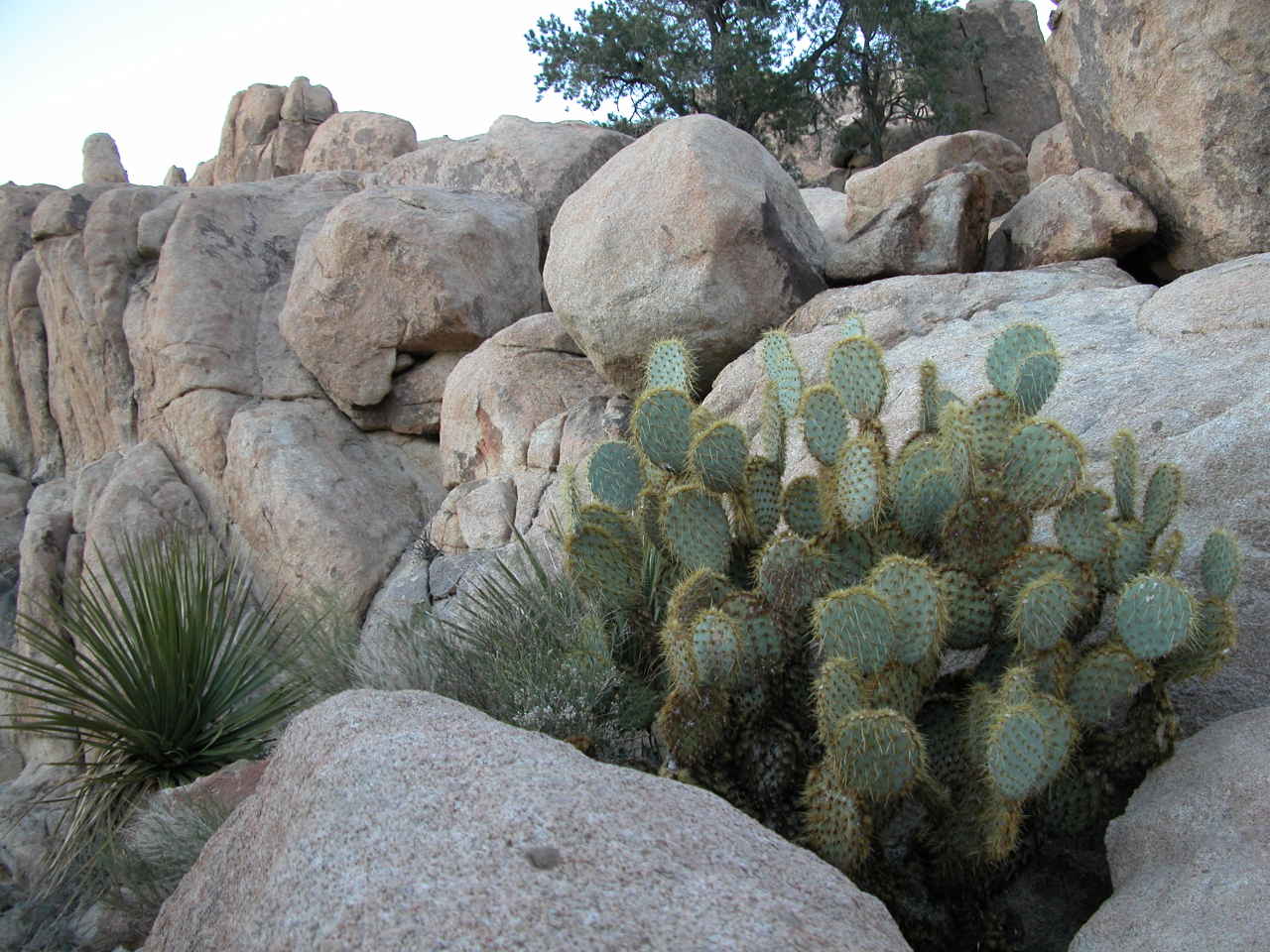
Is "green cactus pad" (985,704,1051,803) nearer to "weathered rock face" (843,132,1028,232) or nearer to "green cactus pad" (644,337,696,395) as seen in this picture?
"green cactus pad" (644,337,696,395)

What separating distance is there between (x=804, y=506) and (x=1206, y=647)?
1311mm

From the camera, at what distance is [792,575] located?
3.61 meters

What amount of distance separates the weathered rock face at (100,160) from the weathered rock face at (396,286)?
15875 millimetres

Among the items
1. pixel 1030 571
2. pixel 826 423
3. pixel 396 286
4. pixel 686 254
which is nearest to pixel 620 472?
pixel 826 423

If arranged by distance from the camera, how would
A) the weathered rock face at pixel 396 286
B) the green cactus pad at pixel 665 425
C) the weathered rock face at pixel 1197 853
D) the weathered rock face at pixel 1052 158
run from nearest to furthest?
the weathered rock face at pixel 1197 853 → the green cactus pad at pixel 665 425 → the weathered rock face at pixel 396 286 → the weathered rock face at pixel 1052 158

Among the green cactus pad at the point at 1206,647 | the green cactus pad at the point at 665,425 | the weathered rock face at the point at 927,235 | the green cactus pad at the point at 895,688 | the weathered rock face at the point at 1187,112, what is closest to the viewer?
the green cactus pad at the point at 895,688

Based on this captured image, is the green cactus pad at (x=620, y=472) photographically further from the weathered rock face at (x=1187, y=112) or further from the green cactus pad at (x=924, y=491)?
the weathered rock face at (x=1187, y=112)

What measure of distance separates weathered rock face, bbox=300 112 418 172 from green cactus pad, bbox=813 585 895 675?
44.8ft

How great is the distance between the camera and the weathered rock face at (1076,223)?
21.6 ft

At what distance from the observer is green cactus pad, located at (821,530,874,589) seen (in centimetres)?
366

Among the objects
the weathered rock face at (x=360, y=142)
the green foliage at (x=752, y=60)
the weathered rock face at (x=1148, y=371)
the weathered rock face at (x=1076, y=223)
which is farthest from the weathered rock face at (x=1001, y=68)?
the weathered rock face at (x=1148, y=371)

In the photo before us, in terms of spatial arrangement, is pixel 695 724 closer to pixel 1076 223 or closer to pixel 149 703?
pixel 149 703

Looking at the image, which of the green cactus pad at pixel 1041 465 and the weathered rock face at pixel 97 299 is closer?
the green cactus pad at pixel 1041 465

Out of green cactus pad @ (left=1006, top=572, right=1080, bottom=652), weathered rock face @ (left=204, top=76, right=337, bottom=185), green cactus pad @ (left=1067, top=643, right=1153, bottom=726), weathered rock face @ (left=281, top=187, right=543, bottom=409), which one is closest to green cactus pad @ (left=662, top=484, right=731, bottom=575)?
green cactus pad @ (left=1006, top=572, right=1080, bottom=652)
